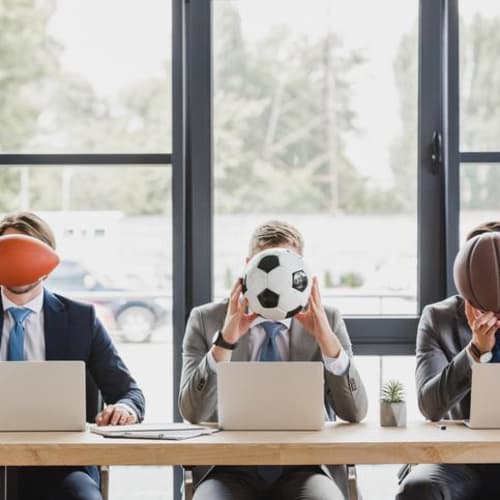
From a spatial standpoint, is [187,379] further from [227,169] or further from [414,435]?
[227,169]

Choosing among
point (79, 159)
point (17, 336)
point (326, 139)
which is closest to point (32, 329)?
point (17, 336)

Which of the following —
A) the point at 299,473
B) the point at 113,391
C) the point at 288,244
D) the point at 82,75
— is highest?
the point at 82,75

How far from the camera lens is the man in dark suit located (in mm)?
3309

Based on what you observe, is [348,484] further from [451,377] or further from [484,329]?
[484,329]

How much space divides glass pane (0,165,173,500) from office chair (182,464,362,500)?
1333mm

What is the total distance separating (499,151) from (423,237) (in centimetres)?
51

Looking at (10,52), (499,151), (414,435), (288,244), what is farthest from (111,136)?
(414,435)

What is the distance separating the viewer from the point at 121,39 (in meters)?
4.33

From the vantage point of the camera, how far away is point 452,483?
3.09m

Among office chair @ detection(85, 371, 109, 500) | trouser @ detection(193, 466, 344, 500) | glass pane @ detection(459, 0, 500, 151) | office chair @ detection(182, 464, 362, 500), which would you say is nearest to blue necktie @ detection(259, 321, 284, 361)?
trouser @ detection(193, 466, 344, 500)

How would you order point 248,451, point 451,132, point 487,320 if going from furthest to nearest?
point 451,132 < point 487,320 < point 248,451

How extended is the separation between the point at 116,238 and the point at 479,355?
183 cm

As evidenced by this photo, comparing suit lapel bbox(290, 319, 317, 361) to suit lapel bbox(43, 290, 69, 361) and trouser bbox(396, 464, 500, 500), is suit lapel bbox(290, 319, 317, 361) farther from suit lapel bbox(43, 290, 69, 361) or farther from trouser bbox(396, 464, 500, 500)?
suit lapel bbox(43, 290, 69, 361)

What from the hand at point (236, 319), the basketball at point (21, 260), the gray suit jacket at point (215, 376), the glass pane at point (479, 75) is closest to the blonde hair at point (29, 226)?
the basketball at point (21, 260)
